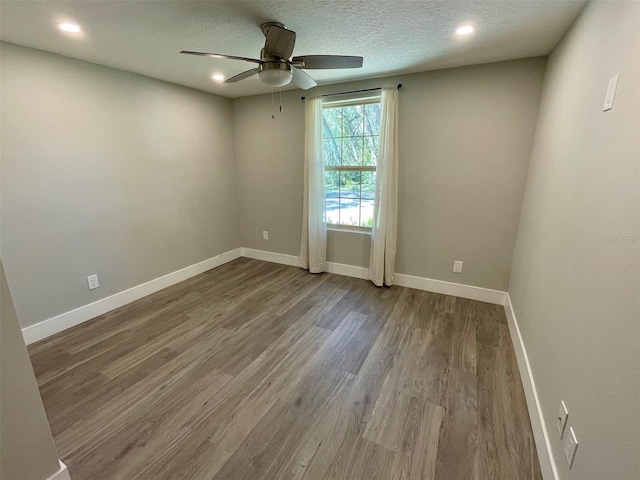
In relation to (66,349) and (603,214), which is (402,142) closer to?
(603,214)

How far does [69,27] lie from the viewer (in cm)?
183

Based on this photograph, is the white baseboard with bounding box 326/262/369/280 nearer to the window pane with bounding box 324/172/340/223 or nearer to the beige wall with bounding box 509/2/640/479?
the window pane with bounding box 324/172/340/223

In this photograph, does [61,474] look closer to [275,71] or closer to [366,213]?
[275,71]

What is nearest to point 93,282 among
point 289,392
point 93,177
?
point 93,177

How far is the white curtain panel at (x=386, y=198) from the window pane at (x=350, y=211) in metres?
0.37

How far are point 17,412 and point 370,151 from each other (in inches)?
131

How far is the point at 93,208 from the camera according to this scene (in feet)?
8.62

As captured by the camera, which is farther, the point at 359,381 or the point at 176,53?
the point at 176,53

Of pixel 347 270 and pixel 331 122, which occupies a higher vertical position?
pixel 331 122

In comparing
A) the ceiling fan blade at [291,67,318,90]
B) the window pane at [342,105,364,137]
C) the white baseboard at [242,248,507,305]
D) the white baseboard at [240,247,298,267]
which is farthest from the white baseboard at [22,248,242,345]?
the ceiling fan blade at [291,67,318,90]

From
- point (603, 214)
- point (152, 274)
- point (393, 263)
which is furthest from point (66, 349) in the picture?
point (603, 214)

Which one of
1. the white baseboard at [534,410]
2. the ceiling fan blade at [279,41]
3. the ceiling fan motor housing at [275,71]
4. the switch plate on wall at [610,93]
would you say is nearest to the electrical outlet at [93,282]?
the ceiling fan motor housing at [275,71]

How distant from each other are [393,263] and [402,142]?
4.45ft

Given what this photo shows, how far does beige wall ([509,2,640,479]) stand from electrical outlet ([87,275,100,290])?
140 inches
